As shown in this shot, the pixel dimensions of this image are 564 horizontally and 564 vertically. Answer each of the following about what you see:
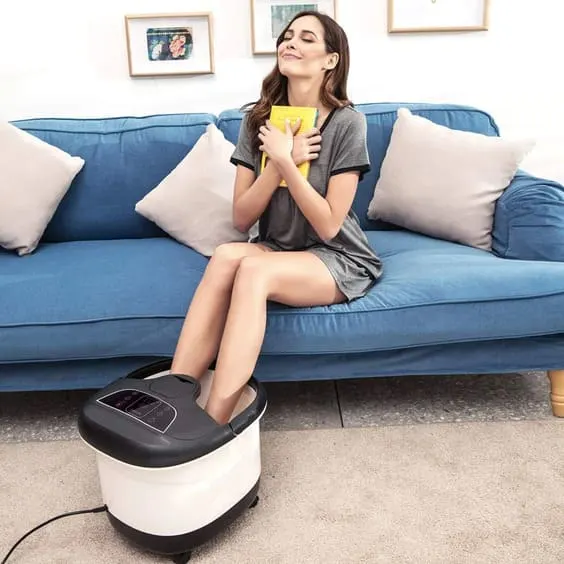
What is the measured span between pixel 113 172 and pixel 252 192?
76 cm

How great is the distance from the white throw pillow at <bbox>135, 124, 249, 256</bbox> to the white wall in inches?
21.0

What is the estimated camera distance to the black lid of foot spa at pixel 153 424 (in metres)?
1.21

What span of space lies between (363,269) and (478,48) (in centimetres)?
132

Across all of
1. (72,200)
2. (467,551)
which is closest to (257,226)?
(72,200)

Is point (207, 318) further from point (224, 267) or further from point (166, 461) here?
point (166, 461)

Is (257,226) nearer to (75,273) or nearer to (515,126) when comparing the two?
(75,273)

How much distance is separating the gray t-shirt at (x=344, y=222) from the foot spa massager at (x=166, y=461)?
503 millimetres

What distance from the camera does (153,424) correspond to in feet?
4.08

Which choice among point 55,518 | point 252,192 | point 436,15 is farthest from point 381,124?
point 55,518

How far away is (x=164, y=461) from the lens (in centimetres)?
120

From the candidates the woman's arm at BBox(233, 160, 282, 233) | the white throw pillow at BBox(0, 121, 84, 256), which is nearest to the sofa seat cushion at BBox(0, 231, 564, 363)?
the woman's arm at BBox(233, 160, 282, 233)

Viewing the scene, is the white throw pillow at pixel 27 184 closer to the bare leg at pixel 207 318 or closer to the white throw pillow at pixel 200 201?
the white throw pillow at pixel 200 201

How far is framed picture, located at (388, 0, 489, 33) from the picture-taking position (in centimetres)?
248

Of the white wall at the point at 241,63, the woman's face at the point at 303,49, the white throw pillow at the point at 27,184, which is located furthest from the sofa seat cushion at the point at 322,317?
the white wall at the point at 241,63
